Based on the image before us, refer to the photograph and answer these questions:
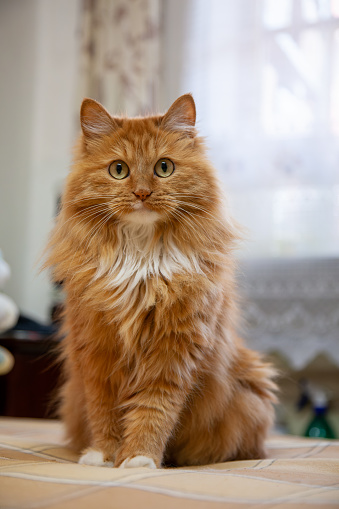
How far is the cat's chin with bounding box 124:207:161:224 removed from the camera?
4.22 ft

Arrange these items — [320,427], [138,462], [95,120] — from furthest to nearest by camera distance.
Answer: [320,427], [95,120], [138,462]

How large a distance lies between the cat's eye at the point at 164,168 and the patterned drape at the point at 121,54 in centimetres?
173

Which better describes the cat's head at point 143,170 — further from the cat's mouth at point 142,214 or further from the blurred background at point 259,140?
the blurred background at point 259,140

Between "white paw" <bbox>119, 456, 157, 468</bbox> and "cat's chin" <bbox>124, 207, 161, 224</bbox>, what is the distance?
524 mm

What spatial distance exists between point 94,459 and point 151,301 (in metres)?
0.37

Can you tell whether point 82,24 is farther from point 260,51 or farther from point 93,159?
point 93,159

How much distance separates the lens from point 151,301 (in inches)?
49.8

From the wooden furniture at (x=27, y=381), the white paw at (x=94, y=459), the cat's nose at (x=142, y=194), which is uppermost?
Result: the cat's nose at (x=142, y=194)

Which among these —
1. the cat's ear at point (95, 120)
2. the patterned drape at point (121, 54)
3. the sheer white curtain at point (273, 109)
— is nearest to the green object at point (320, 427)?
the sheer white curtain at point (273, 109)

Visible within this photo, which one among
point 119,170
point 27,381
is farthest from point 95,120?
point 27,381

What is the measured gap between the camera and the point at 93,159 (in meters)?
1.38

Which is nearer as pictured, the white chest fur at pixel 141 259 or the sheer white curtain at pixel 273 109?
the white chest fur at pixel 141 259

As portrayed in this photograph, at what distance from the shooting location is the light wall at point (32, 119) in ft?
11.3

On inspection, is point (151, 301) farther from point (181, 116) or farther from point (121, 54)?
point (121, 54)
